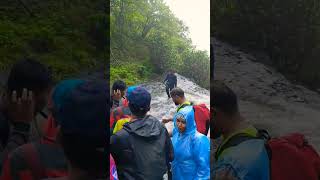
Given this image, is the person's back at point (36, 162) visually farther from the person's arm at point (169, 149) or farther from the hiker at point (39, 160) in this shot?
the person's arm at point (169, 149)

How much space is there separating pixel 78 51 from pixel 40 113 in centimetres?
45

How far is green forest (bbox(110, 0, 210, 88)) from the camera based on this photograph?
590 centimetres

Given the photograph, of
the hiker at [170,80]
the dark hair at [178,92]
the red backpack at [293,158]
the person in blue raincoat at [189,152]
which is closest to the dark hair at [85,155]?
the person in blue raincoat at [189,152]

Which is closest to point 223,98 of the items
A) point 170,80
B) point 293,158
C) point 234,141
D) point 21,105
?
point 234,141

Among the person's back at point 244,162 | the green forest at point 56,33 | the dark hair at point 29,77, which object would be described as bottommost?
the person's back at point 244,162

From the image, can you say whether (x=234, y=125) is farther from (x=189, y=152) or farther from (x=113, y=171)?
(x=113, y=171)

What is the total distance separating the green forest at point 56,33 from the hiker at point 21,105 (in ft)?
0.27

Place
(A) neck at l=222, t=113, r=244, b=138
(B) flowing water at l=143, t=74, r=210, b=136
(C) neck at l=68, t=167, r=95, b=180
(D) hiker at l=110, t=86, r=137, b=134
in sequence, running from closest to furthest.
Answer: (C) neck at l=68, t=167, r=95, b=180 → (A) neck at l=222, t=113, r=244, b=138 → (D) hiker at l=110, t=86, r=137, b=134 → (B) flowing water at l=143, t=74, r=210, b=136

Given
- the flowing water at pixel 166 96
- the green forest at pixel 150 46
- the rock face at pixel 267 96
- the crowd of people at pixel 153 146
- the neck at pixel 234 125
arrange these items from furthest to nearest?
the green forest at pixel 150 46 → the flowing water at pixel 166 96 → the crowd of people at pixel 153 146 → the rock face at pixel 267 96 → the neck at pixel 234 125

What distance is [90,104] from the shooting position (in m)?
2.17

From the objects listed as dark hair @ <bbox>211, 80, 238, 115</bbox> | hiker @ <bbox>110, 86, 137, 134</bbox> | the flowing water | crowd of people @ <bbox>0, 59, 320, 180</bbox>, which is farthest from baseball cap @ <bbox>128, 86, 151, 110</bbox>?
the flowing water

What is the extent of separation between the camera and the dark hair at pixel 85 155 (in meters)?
2.11

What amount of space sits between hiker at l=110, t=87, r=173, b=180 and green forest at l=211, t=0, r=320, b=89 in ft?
2.45

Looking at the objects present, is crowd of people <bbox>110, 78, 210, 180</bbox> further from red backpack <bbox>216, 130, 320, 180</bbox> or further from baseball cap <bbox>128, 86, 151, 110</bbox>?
red backpack <bbox>216, 130, 320, 180</bbox>
